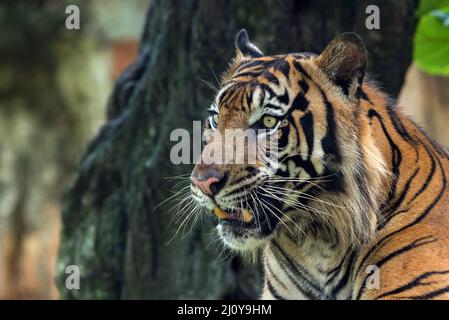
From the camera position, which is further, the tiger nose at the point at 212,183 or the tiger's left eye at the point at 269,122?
the tiger's left eye at the point at 269,122

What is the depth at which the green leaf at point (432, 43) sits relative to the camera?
5.65 m

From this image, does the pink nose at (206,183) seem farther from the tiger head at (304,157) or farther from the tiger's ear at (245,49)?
the tiger's ear at (245,49)

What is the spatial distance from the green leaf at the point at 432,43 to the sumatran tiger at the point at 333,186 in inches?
60.1

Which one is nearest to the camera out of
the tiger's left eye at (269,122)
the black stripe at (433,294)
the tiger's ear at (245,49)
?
the black stripe at (433,294)

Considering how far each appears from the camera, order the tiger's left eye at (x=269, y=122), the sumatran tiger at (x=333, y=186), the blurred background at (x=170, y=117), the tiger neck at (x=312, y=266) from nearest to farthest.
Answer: the sumatran tiger at (x=333, y=186), the tiger's left eye at (x=269, y=122), the tiger neck at (x=312, y=266), the blurred background at (x=170, y=117)

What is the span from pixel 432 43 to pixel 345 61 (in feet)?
6.11

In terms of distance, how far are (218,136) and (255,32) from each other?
7.04 feet

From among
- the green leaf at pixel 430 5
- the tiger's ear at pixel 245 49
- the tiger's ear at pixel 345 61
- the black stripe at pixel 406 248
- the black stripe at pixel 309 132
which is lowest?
the black stripe at pixel 406 248

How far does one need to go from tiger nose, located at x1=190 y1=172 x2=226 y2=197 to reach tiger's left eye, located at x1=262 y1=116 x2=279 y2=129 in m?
0.36

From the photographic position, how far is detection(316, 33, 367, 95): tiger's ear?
4.08m

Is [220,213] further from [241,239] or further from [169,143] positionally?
[169,143]

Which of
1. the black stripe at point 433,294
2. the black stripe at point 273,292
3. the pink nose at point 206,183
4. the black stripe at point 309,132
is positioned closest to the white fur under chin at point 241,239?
the pink nose at point 206,183

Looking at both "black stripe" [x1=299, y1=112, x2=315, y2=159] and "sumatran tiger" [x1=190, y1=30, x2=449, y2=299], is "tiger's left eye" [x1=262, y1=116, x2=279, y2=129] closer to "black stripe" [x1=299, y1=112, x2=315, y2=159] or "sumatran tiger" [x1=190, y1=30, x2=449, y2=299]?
"sumatran tiger" [x1=190, y1=30, x2=449, y2=299]

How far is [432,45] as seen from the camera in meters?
5.75
